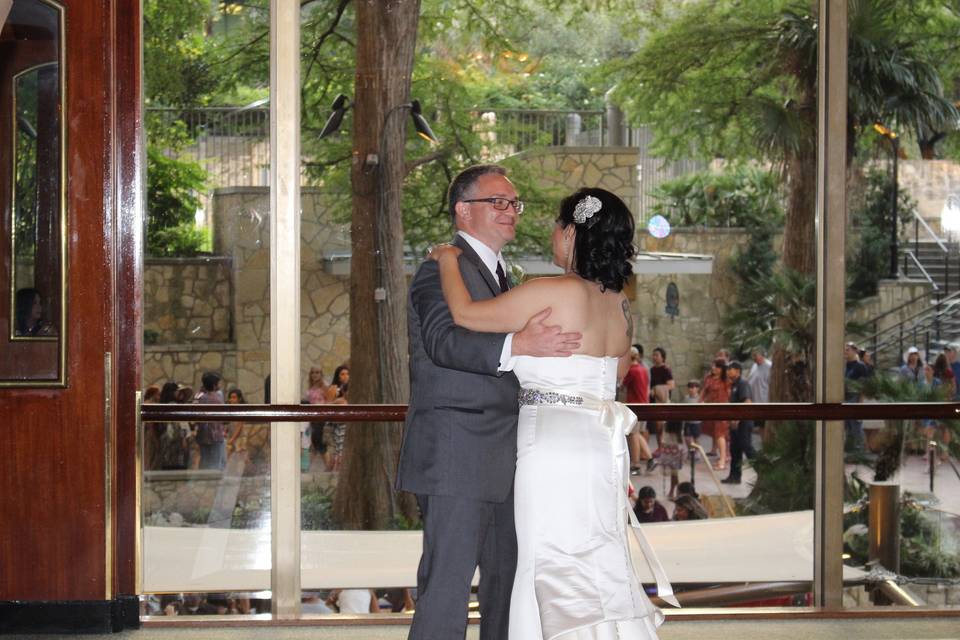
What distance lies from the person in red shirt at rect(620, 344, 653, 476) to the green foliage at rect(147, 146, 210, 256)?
1.79 meters

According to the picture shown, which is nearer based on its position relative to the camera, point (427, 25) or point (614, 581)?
point (614, 581)

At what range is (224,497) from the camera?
4.50 meters

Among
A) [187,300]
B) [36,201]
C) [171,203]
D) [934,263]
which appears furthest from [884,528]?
[36,201]

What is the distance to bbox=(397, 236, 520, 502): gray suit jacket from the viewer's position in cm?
328

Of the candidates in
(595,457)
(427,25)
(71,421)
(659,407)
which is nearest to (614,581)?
(595,457)

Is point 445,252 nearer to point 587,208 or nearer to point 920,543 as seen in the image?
point 587,208

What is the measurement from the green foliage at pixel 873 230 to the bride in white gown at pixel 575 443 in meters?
1.87

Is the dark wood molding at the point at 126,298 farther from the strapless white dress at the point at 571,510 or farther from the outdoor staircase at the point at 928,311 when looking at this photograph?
the outdoor staircase at the point at 928,311

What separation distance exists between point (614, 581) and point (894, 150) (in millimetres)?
2494

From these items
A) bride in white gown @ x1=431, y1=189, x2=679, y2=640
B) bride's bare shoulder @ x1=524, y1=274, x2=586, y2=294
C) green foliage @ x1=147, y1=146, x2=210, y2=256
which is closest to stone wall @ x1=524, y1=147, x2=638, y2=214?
green foliage @ x1=147, y1=146, x2=210, y2=256

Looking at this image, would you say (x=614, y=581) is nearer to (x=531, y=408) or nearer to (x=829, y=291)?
(x=531, y=408)

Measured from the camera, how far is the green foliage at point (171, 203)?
174 inches

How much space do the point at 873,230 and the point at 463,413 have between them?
2.31 meters

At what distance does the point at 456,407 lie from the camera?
3344mm
